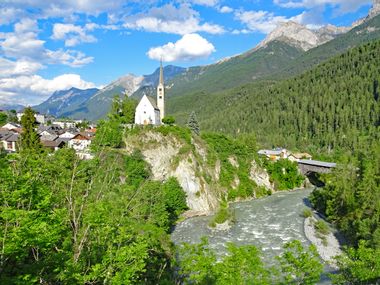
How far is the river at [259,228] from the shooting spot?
123 feet

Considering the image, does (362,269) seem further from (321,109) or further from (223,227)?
(321,109)

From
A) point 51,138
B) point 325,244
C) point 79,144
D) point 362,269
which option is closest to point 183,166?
point 325,244

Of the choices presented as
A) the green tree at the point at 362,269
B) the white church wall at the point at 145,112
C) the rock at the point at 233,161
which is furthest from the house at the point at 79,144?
the rock at the point at 233,161

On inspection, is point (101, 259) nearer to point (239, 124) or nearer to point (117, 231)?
point (117, 231)

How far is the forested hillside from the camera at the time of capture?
12594 cm

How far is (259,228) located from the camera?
43.6 meters

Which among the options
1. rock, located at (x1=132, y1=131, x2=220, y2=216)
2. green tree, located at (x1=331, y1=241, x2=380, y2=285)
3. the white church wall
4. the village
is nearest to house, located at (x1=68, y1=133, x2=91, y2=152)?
the village

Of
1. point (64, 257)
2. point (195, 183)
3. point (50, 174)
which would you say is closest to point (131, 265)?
point (64, 257)

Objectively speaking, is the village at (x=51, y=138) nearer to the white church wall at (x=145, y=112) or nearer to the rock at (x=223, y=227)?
the white church wall at (x=145, y=112)

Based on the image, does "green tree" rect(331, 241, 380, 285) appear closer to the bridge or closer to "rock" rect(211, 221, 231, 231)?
"rock" rect(211, 221, 231, 231)

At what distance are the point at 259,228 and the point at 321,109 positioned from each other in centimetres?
11851

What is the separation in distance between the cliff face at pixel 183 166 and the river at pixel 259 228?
3.39 meters

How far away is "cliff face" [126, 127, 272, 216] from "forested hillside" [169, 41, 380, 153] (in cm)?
7282

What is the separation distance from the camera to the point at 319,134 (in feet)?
434
